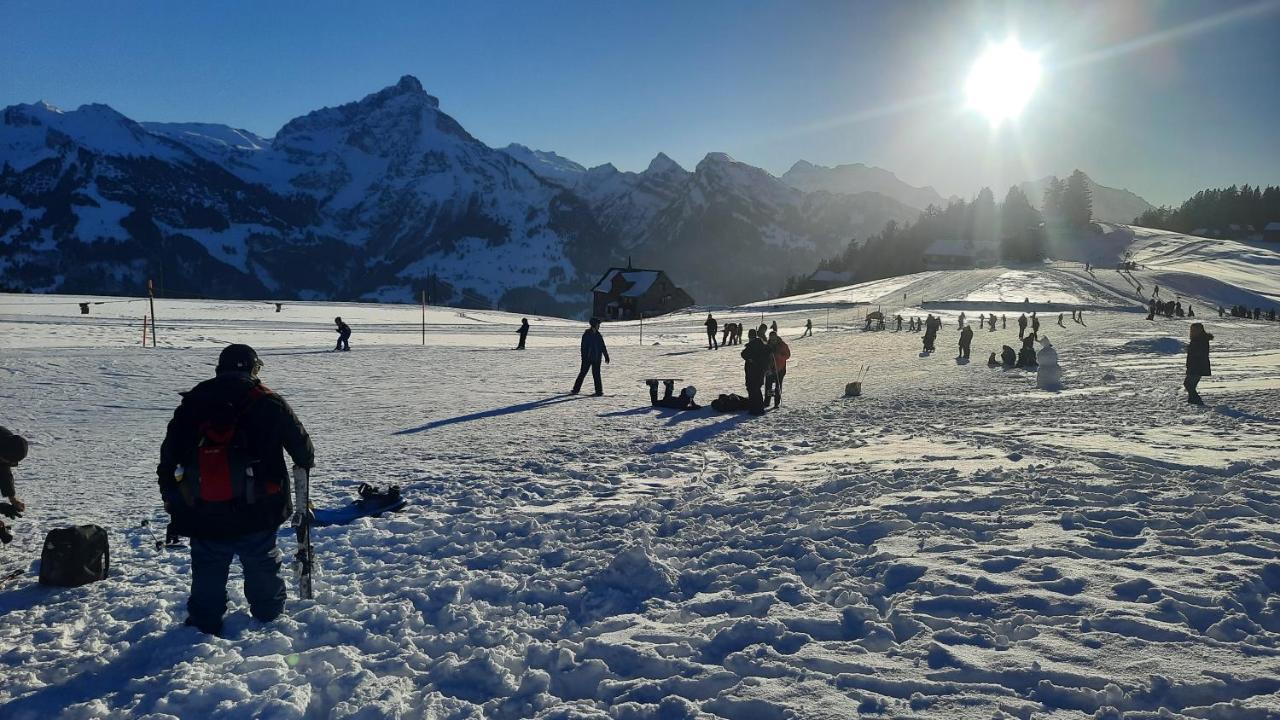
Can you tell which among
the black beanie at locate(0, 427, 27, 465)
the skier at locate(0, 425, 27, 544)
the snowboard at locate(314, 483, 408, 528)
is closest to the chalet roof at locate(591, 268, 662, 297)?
the snowboard at locate(314, 483, 408, 528)

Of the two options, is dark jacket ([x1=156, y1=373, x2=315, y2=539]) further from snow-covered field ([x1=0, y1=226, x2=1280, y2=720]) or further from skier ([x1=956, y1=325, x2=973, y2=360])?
skier ([x1=956, y1=325, x2=973, y2=360])

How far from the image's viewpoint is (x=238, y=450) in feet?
13.9

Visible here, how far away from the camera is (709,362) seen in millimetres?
26766

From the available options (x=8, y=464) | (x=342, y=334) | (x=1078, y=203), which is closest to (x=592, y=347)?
(x=8, y=464)

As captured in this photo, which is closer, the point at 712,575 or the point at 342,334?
the point at 712,575

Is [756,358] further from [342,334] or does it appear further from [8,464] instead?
[342,334]

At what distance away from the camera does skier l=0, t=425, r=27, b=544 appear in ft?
17.7

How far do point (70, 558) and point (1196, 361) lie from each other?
17125mm

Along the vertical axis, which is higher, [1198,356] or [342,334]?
[1198,356]

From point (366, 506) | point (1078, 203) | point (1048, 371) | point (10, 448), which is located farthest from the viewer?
point (1078, 203)

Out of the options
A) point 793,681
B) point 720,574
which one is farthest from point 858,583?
point 793,681

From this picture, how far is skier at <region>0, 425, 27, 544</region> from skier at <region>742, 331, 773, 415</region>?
10.6 metres

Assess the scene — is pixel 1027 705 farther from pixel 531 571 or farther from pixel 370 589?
pixel 370 589

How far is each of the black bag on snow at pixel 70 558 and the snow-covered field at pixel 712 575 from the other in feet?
0.35
